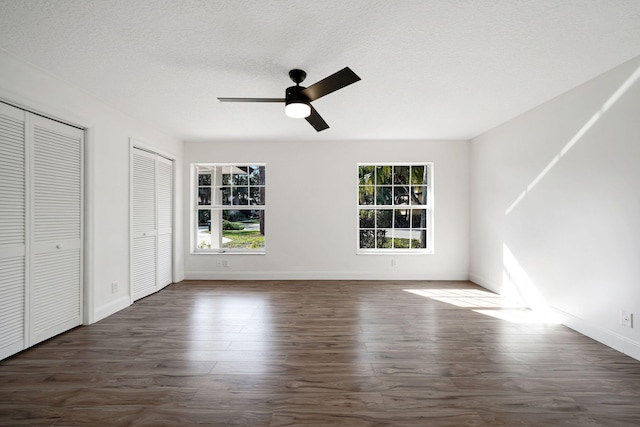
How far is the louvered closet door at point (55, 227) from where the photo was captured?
2.50 metres

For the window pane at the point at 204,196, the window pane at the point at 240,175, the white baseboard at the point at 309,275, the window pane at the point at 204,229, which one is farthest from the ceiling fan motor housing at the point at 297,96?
the window pane at the point at 204,229

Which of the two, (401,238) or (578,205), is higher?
(578,205)

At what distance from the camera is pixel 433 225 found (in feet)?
16.1

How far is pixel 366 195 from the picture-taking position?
5.09 metres

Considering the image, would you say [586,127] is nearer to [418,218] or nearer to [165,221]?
[418,218]

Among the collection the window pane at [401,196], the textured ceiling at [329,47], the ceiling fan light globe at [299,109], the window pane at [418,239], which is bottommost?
the window pane at [418,239]

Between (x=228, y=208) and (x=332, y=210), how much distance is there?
1844mm

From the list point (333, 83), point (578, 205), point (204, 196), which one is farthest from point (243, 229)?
point (578, 205)

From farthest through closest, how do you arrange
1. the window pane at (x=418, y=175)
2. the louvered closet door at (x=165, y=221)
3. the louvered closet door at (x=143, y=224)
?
1. the window pane at (x=418, y=175)
2. the louvered closet door at (x=165, y=221)
3. the louvered closet door at (x=143, y=224)

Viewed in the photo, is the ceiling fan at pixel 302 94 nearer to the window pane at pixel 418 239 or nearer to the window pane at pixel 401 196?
the window pane at pixel 401 196

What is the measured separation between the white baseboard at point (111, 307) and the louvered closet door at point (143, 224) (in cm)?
20

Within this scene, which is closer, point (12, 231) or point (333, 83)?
point (333, 83)

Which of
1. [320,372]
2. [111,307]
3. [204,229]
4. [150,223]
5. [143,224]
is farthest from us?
[204,229]

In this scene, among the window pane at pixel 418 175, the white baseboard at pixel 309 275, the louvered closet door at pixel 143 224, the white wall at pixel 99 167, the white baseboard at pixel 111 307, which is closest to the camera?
the white wall at pixel 99 167
